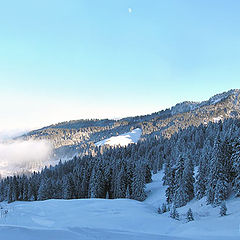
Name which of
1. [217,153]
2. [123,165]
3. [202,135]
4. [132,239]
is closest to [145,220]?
[132,239]

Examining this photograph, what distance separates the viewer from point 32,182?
71312 mm

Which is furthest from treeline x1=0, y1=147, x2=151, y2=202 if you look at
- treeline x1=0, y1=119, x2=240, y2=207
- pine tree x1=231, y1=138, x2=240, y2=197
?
pine tree x1=231, y1=138, x2=240, y2=197

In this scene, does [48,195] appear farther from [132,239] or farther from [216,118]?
[216,118]

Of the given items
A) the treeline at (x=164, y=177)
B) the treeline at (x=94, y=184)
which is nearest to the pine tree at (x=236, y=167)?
the treeline at (x=164, y=177)

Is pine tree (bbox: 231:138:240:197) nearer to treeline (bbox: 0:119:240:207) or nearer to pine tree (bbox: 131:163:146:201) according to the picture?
treeline (bbox: 0:119:240:207)

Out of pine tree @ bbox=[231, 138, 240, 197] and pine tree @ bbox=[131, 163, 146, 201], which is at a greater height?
pine tree @ bbox=[231, 138, 240, 197]

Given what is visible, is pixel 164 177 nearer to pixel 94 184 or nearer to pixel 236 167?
pixel 94 184

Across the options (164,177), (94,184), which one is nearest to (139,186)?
(164,177)

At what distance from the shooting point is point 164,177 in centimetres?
5419

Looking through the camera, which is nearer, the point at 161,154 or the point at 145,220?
the point at 145,220

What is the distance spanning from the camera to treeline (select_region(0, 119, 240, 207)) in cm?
2688

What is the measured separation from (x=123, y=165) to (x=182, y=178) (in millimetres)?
24274

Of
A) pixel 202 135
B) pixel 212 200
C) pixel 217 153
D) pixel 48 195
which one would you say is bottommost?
Answer: pixel 48 195

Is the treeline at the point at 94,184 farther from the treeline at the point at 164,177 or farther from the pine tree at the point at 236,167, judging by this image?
the pine tree at the point at 236,167
